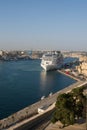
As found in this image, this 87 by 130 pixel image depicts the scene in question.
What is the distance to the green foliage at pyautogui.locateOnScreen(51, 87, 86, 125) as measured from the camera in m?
12.9

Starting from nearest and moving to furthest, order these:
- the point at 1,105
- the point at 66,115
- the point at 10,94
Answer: the point at 66,115 < the point at 1,105 < the point at 10,94

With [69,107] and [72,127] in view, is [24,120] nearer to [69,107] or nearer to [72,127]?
[69,107]

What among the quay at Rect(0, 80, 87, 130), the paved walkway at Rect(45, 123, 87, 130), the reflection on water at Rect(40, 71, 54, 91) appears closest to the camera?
the paved walkway at Rect(45, 123, 87, 130)

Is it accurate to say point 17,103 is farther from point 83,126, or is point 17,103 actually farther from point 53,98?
point 83,126

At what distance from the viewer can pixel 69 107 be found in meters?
13.3

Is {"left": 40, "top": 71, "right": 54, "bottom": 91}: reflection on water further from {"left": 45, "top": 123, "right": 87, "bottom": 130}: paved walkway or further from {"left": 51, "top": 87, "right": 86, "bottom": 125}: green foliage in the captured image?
{"left": 45, "top": 123, "right": 87, "bottom": 130}: paved walkway

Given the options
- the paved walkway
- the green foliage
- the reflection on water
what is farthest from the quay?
the reflection on water

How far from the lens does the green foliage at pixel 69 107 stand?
12922 millimetres

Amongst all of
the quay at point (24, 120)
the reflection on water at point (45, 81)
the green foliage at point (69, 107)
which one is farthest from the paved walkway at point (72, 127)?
the reflection on water at point (45, 81)

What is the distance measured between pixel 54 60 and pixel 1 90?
91.0 ft

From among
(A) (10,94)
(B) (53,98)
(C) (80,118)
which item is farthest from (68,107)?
(A) (10,94)

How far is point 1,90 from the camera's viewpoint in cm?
2897

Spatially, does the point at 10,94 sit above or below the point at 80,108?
below

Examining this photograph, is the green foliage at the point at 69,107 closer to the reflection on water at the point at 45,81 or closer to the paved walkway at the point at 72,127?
the paved walkway at the point at 72,127
